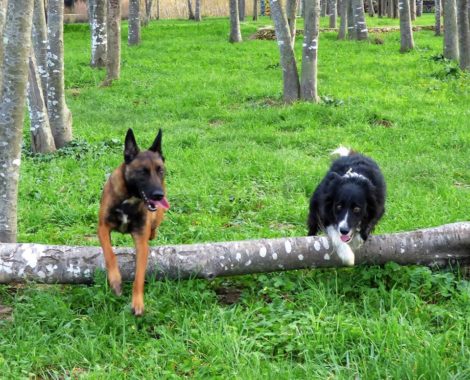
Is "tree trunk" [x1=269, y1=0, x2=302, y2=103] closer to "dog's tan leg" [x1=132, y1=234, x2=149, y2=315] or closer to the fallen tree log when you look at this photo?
the fallen tree log

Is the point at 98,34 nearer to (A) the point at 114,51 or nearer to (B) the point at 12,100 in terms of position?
(A) the point at 114,51

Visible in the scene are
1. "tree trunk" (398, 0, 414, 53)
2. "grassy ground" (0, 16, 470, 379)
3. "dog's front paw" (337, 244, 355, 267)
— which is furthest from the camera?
"tree trunk" (398, 0, 414, 53)

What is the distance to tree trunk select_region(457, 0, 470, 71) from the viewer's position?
14.6 metres

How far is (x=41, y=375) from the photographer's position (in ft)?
12.8

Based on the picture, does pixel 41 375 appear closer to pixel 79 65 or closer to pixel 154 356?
pixel 154 356

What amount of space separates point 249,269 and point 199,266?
16.2 inches

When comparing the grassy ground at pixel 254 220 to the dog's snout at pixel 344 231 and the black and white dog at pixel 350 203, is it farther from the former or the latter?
the dog's snout at pixel 344 231

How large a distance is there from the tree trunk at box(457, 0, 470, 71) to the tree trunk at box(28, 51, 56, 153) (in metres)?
10.1

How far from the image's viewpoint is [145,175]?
471 cm

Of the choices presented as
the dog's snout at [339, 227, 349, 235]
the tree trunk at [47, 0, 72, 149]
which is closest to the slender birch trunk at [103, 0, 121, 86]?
the tree trunk at [47, 0, 72, 149]

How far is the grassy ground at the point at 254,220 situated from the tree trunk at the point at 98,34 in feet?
7.43

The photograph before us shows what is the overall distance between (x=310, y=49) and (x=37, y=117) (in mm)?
5875

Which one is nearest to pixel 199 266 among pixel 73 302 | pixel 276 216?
pixel 73 302

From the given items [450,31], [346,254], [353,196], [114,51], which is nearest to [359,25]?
[450,31]
